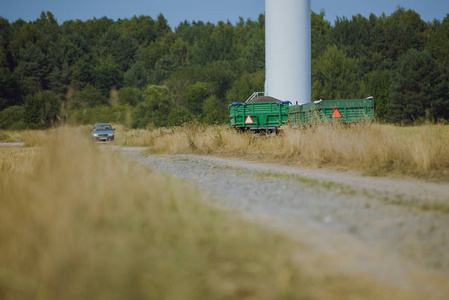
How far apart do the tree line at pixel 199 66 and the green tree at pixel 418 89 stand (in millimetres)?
104

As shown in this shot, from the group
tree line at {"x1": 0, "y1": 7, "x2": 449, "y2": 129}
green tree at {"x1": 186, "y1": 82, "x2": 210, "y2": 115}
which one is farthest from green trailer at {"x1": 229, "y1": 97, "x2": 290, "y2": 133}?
green tree at {"x1": 186, "y1": 82, "x2": 210, "y2": 115}

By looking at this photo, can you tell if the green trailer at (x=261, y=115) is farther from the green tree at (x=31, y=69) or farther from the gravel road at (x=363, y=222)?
the green tree at (x=31, y=69)

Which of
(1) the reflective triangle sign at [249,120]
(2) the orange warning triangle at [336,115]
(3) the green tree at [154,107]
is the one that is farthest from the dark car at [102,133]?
(3) the green tree at [154,107]

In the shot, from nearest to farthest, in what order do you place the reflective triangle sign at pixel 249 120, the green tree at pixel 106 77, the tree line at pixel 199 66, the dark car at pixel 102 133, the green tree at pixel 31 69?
the reflective triangle sign at pixel 249 120 → the dark car at pixel 102 133 → the tree line at pixel 199 66 → the green tree at pixel 31 69 → the green tree at pixel 106 77

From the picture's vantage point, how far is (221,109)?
67625 millimetres

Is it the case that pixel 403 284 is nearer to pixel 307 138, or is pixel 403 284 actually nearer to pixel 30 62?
pixel 307 138

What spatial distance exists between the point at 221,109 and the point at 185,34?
35797 mm

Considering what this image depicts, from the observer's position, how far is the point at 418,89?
4628 cm

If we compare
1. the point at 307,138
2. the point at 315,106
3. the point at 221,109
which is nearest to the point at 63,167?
the point at 307,138

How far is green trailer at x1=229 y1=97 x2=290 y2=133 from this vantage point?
63.7 ft

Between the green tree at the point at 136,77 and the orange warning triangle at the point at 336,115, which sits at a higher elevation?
the green tree at the point at 136,77

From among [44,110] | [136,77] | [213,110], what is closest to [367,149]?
[44,110]

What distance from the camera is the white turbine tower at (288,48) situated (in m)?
26.4

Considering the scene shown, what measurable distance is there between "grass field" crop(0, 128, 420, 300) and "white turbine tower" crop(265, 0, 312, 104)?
22972 millimetres
